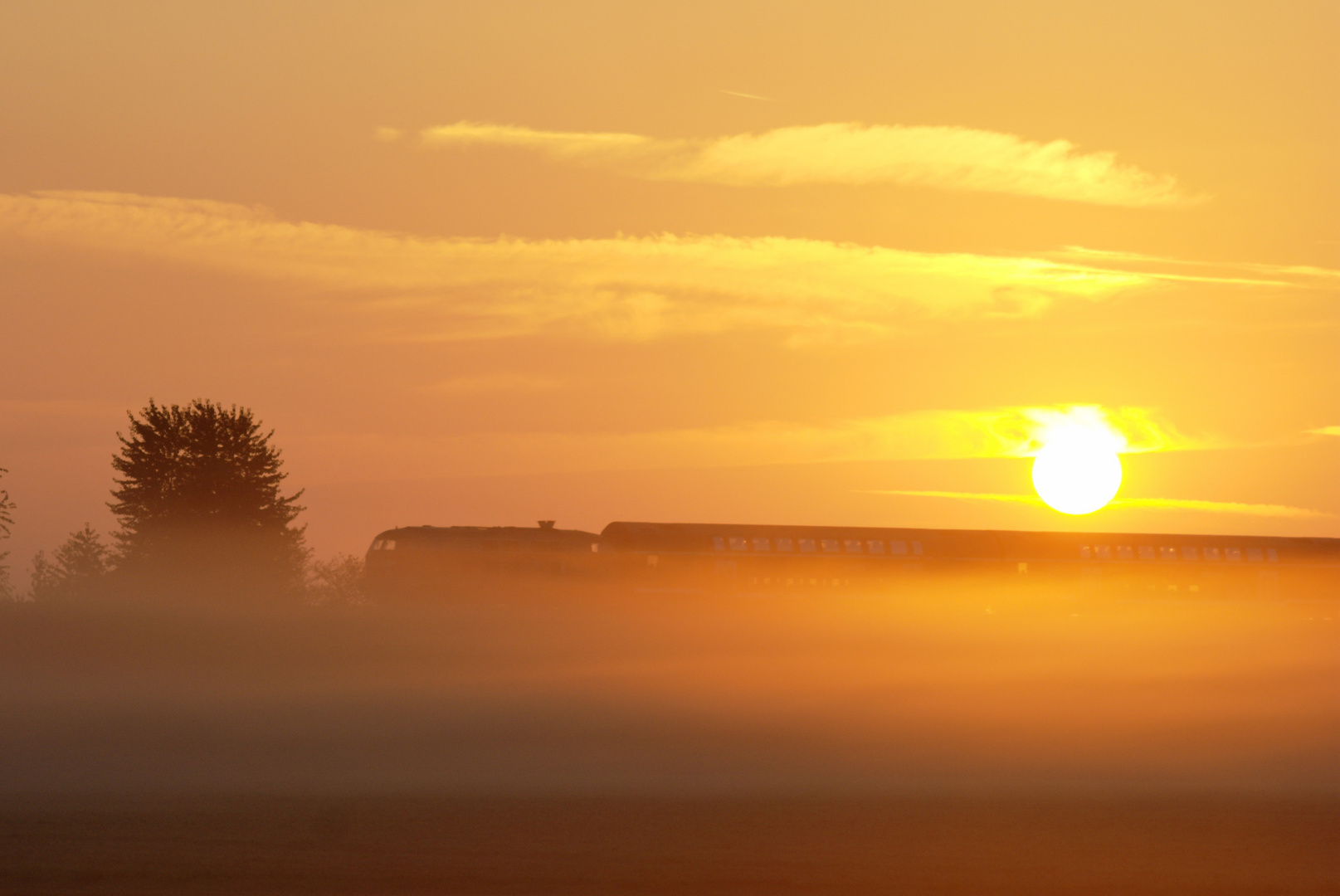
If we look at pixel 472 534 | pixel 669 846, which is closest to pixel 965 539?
pixel 472 534

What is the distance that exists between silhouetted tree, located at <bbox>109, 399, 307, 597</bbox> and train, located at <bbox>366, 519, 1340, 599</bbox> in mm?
7442

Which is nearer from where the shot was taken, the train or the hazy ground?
the hazy ground

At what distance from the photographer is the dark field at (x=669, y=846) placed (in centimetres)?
2756

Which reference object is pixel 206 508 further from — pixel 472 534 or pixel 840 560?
pixel 840 560

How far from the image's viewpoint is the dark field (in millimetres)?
27562

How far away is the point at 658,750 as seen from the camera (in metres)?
43.6

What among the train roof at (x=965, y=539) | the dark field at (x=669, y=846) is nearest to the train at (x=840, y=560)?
the train roof at (x=965, y=539)

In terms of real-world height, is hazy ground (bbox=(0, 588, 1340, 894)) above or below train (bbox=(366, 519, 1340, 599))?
below

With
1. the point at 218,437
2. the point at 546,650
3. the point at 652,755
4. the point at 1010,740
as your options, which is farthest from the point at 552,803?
the point at 218,437

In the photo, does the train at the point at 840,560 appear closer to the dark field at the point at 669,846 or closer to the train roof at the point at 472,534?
the train roof at the point at 472,534

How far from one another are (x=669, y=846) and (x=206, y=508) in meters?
53.8

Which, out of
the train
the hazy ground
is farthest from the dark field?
the train

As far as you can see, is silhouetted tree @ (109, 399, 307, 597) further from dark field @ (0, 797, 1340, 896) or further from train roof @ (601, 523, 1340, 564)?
dark field @ (0, 797, 1340, 896)

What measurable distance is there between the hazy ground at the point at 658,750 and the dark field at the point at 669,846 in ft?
0.36
